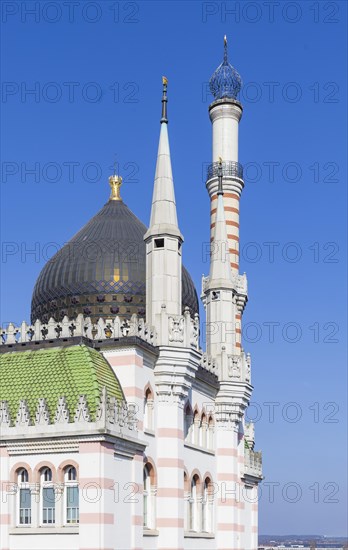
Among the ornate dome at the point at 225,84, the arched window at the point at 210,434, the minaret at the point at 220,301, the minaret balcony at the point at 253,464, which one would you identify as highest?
the ornate dome at the point at 225,84

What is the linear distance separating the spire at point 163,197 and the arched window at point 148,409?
696 cm

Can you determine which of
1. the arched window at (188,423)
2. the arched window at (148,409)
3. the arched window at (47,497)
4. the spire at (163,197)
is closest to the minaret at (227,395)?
the arched window at (188,423)

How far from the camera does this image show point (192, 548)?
1718 inches

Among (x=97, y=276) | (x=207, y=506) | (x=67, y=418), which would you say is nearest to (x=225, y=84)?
(x=97, y=276)

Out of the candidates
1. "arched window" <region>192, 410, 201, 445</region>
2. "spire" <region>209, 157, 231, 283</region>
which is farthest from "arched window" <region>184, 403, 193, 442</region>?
"spire" <region>209, 157, 231, 283</region>

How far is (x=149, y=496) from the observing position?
1555 inches

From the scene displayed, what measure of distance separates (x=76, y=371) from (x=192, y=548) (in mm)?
12078

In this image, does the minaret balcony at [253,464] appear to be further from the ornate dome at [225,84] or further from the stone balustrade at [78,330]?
the ornate dome at [225,84]

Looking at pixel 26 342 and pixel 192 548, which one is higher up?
pixel 26 342

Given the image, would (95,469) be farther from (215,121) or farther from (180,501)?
(215,121)

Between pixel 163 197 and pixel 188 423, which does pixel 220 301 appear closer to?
pixel 188 423

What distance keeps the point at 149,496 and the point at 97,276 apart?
10.9 meters

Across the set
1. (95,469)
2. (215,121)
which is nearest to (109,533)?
(95,469)

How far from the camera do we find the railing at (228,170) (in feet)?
203
